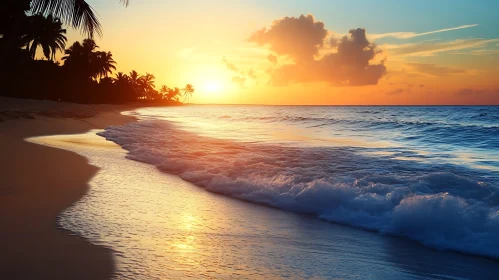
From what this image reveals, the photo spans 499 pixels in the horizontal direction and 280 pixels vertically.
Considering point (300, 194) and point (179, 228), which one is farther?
point (300, 194)

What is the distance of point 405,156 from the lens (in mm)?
11891

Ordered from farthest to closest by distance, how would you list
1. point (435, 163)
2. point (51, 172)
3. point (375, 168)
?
point (435, 163)
point (375, 168)
point (51, 172)

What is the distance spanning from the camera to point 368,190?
638 cm

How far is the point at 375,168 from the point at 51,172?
22.7 feet

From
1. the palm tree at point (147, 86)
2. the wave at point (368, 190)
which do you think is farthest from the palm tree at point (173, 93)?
the wave at point (368, 190)

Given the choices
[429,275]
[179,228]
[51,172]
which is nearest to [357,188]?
[429,275]

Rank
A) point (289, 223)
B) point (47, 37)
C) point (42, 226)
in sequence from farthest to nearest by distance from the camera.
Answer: point (47, 37) < point (289, 223) < point (42, 226)

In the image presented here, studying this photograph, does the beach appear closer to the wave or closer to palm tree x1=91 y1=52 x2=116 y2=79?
the wave

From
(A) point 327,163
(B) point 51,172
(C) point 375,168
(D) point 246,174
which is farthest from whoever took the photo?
(A) point 327,163

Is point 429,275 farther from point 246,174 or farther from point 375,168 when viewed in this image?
point 375,168

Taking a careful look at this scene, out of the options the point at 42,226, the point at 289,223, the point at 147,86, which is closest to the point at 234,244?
the point at 289,223

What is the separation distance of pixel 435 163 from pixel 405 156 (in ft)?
4.39

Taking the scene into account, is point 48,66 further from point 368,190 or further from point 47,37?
point 368,190

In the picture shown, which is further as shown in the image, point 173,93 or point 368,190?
point 173,93
